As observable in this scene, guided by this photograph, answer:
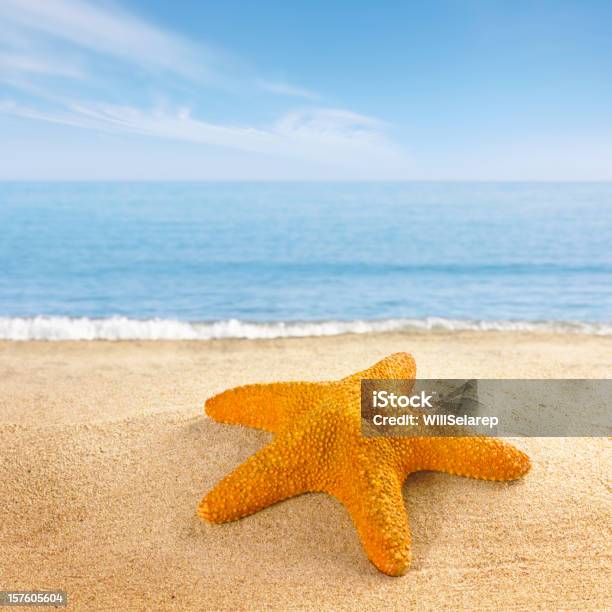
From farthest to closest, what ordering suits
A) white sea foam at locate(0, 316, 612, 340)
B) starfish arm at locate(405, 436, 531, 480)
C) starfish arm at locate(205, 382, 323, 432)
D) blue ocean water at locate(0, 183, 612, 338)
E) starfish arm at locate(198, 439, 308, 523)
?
1. blue ocean water at locate(0, 183, 612, 338)
2. white sea foam at locate(0, 316, 612, 340)
3. starfish arm at locate(205, 382, 323, 432)
4. starfish arm at locate(405, 436, 531, 480)
5. starfish arm at locate(198, 439, 308, 523)

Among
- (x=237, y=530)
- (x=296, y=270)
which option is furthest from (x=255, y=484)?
(x=296, y=270)

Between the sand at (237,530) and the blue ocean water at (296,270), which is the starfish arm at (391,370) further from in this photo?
the blue ocean water at (296,270)

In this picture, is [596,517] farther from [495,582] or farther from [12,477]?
[12,477]

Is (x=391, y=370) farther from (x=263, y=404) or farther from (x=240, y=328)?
(x=240, y=328)

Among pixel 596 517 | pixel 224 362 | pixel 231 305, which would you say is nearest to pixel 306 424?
pixel 596 517

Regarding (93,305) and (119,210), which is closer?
(93,305)

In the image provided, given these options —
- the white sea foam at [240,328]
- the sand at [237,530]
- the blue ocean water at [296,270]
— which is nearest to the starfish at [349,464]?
the sand at [237,530]

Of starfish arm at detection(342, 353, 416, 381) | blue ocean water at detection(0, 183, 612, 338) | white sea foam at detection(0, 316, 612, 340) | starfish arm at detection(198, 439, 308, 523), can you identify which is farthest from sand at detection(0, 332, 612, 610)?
blue ocean water at detection(0, 183, 612, 338)

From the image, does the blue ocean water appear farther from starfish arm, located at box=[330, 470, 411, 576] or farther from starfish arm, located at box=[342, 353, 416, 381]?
starfish arm, located at box=[330, 470, 411, 576]
